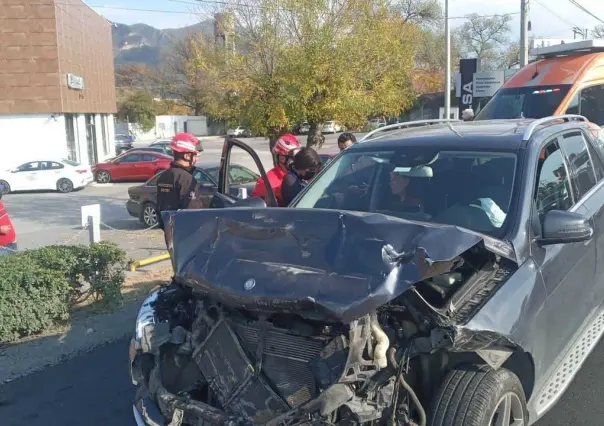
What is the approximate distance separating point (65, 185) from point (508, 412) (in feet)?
85.3

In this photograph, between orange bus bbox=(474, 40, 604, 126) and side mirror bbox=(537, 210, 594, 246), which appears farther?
orange bus bbox=(474, 40, 604, 126)

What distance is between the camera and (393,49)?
41.4ft

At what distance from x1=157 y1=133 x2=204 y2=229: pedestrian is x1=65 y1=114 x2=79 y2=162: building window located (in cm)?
3060

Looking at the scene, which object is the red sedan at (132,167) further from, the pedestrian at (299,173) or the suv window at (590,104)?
the pedestrian at (299,173)

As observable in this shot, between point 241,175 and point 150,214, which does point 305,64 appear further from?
point 150,214

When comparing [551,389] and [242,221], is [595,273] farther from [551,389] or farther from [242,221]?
[242,221]

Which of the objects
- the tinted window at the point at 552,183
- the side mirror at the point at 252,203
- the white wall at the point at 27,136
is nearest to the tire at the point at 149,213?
the side mirror at the point at 252,203

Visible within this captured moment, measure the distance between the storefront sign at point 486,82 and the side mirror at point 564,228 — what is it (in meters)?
15.3

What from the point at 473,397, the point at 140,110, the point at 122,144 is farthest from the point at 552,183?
the point at 140,110

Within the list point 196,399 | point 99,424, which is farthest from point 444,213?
point 99,424

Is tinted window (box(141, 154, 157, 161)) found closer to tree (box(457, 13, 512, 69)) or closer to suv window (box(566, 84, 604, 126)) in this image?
suv window (box(566, 84, 604, 126))

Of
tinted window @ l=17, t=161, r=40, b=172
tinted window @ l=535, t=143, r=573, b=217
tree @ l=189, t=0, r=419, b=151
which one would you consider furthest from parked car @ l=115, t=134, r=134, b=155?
tinted window @ l=535, t=143, r=573, b=217

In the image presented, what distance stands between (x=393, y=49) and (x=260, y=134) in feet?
9.83

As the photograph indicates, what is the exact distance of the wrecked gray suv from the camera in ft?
9.94
